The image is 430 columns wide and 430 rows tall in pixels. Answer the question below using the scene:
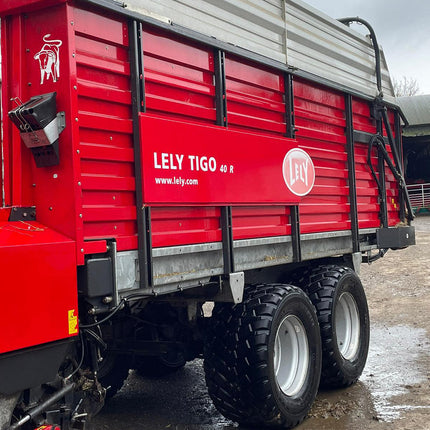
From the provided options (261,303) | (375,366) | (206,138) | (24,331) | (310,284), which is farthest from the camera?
(375,366)

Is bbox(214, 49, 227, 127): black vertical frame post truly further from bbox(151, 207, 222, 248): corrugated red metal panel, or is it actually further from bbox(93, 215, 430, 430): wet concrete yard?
bbox(93, 215, 430, 430): wet concrete yard

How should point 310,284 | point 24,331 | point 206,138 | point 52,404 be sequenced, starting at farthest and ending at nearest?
point 310,284 < point 206,138 < point 52,404 < point 24,331

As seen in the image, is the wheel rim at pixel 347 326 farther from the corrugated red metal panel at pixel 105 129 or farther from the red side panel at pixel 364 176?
the corrugated red metal panel at pixel 105 129

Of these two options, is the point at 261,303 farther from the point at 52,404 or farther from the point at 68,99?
the point at 68,99

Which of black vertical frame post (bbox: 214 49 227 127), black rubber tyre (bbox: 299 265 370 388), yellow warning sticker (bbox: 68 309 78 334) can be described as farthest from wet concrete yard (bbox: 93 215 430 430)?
black vertical frame post (bbox: 214 49 227 127)

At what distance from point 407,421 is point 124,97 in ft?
10.1

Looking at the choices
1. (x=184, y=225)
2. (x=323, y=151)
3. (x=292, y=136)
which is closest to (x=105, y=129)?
(x=184, y=225)

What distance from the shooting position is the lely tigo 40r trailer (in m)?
3.23

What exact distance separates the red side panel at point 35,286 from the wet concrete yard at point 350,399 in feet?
6.72

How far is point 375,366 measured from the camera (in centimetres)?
639

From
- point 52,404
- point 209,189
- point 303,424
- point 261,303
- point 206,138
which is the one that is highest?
point 206,138

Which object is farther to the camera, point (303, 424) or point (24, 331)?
point (303, 424)

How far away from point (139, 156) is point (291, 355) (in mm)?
2135

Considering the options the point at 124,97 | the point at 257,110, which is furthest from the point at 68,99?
the point at 257,110
